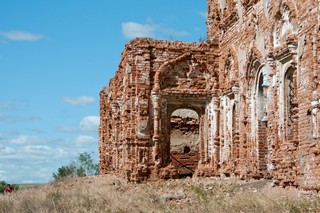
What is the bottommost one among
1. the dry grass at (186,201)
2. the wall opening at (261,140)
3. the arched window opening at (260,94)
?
the dry grass at (186,201)

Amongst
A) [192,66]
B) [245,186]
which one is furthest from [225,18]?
[245,186]

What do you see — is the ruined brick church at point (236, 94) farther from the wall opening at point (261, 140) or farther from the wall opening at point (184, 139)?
the wall opening at point (184, 139)

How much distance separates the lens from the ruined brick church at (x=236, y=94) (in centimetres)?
1283

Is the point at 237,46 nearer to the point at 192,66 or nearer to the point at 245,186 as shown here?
the point at 192,66

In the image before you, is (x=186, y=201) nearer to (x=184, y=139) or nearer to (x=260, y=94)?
(x=260, y=94)

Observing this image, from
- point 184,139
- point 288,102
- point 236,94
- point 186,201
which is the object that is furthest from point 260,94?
point 184,139

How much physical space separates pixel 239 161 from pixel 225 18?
5.03 meters

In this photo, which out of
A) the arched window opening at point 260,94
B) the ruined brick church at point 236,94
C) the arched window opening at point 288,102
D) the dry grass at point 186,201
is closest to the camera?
the dry grass at point 186,201

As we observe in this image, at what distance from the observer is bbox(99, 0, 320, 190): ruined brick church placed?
12.8 m

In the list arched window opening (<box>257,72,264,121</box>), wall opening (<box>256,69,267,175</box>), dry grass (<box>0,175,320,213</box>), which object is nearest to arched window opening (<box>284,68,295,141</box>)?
dry grass (<box>0,175,320,213</box>)

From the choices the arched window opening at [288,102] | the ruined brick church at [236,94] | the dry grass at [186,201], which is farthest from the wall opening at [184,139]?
the arched window opening at [288,102]

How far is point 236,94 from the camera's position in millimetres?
18031

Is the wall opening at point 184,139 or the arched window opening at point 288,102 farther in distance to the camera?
the wall opening at point 184,139

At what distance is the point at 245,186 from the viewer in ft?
49.5
